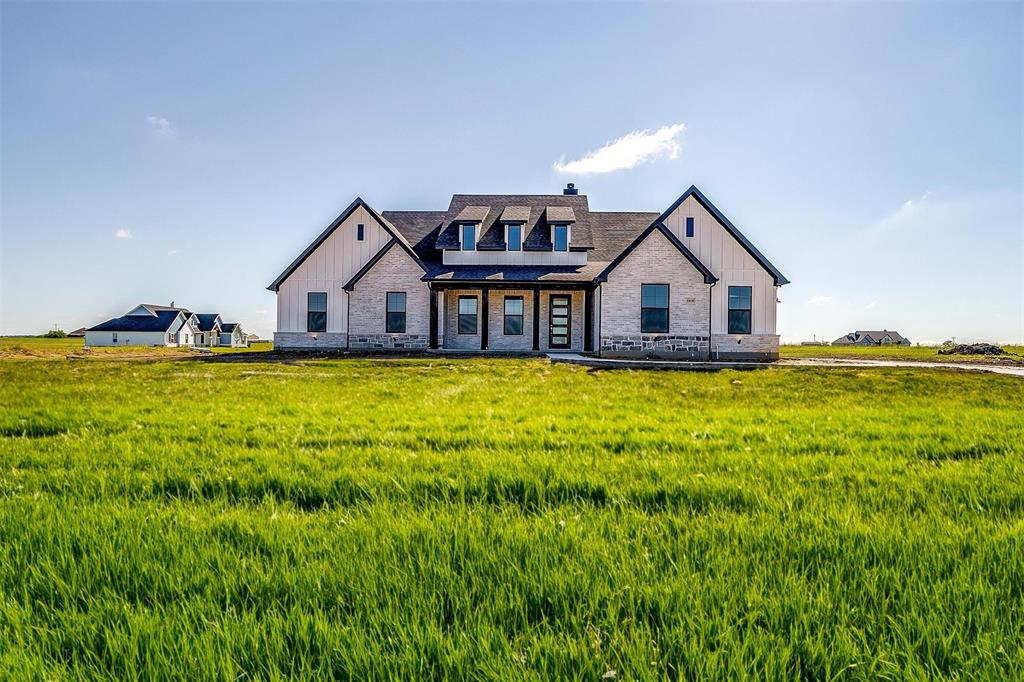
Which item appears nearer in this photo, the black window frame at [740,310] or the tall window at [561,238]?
the black window frame at [740,310]

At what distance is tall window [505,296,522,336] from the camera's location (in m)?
23.2

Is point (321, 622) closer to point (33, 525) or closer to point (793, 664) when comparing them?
point (793, 664)

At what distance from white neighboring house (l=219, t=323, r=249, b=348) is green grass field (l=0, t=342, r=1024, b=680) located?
104 m

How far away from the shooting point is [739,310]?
20.3m

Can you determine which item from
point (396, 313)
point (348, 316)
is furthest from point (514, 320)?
point (348, 316)

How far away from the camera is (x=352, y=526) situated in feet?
8.70

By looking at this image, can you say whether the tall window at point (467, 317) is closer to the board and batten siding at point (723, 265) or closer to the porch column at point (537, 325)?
the porch column at point (537, 325)

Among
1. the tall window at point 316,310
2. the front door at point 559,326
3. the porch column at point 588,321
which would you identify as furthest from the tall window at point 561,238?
the tall window at point 316,310

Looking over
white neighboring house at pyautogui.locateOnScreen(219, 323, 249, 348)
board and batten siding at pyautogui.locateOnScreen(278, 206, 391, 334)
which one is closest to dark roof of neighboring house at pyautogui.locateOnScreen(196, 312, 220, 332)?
white neighboring house at pyautogui.locateOnScreen(219, 323, 249, 348)

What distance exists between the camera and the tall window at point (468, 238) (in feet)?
79.2

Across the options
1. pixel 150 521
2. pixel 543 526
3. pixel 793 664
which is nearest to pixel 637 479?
pixel 543 526

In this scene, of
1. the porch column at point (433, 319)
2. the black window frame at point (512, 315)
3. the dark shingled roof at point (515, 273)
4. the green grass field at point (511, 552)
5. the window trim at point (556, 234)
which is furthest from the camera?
the window trim at point (556, 234)

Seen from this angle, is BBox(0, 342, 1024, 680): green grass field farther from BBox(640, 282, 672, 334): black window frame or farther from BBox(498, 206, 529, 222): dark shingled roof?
BBox(498, 206, 529, 222): dark shingled roof

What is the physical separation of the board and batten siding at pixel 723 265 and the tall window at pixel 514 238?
24.0ft
